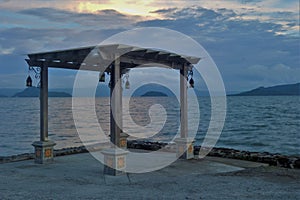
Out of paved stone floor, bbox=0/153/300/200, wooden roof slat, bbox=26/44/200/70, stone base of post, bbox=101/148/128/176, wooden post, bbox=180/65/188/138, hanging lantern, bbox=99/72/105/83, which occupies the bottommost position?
paved stone floor, bbox=0/153/300/200

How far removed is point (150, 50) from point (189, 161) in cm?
343

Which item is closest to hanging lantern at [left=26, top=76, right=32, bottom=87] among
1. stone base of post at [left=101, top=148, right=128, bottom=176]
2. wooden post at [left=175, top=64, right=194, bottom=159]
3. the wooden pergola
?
the wooden pergola

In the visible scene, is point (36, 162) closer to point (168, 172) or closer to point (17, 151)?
point (168, 172)

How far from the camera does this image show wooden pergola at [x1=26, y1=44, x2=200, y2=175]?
8.88m

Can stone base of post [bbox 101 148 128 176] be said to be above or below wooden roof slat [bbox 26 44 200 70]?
below

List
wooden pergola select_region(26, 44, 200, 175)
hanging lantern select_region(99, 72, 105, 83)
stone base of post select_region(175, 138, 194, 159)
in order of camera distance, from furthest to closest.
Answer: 1. hanging lantern select_region(99, 72, 105, 83)
2. stone base of post select_region(175, 138, 194, 159)
3. wooden pergola select_region(26, 44, 200, 175)

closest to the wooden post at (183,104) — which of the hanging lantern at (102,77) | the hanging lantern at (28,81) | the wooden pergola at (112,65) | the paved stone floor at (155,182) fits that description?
the wooden pergola at (112,65)

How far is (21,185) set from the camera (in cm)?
793

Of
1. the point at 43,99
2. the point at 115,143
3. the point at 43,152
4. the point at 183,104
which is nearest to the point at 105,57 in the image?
the point at 115,143

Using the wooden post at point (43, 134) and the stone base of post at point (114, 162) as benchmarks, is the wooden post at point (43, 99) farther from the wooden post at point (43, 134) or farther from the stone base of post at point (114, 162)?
the stone base of post at point (114, 162)

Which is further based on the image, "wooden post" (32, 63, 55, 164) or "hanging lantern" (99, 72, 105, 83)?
"hanging lantern" (99, 72, 105, 83)

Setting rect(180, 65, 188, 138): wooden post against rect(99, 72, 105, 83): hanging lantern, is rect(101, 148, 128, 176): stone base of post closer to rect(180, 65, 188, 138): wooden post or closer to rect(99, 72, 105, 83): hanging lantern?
rect(180, 65, 188, 138): wooden post

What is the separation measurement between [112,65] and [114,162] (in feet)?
→ 7.33

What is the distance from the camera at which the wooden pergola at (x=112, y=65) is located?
888cm
